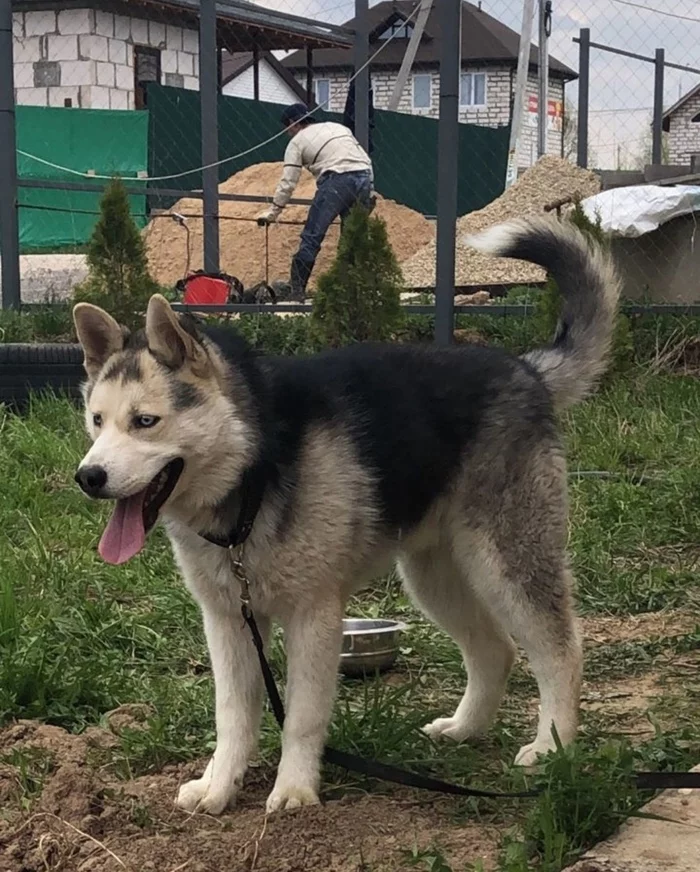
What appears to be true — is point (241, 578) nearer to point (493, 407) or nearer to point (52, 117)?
point (493, 407)

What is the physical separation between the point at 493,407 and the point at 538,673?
756 millimetres

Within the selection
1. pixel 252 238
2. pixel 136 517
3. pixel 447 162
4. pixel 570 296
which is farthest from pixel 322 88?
pixel 136 517

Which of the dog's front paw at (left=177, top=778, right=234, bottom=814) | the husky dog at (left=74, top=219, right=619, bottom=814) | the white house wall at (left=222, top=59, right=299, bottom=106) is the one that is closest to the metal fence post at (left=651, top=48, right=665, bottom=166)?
the husky dog at (left=74, top=219, right=619, bottom=814)

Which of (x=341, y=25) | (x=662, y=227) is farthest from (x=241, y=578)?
(x=341, y=25)

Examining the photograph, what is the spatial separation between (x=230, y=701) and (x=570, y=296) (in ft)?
5.49

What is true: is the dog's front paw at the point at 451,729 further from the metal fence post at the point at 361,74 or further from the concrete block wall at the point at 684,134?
the concrete block wall at the point at 684,134

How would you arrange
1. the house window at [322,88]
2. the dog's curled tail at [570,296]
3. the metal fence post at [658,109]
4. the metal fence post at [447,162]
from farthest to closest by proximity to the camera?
1. the house window at [322,88]
2. the metal fence post at [658,109]
3. the metal fence post at [447,162]
4. the dog's curled tail at [570,296]

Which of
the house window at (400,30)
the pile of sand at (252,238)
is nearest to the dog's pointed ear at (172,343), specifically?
the house window at (400,30)

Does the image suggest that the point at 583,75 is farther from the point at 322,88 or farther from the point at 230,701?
the point at 322,88

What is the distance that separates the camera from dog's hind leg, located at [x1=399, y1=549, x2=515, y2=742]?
3424 millimetres

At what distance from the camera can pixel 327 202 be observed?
1175 cm

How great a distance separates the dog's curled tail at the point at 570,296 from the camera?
3566mm

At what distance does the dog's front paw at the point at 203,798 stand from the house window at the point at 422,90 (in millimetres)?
31894

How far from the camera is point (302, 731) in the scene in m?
2.87
